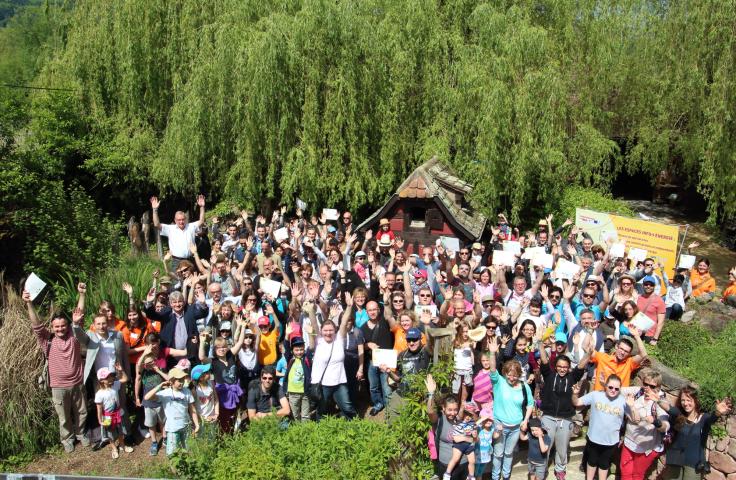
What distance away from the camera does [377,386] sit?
22.6 feet

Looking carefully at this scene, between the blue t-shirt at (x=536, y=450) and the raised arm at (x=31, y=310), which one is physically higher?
the raised arm at (x=31, y=310)

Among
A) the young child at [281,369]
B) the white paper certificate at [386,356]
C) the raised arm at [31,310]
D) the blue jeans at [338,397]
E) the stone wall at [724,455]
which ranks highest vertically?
the raised arm at [31,310]

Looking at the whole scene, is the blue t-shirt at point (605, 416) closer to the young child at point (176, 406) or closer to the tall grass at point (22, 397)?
the young child at point (176, 406)

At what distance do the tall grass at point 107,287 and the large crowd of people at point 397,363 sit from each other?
174 millimetres

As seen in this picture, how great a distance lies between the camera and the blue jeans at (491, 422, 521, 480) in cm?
559

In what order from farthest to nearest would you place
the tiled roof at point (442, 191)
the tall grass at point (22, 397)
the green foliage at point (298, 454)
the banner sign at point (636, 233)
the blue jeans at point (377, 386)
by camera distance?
the tiled roof at point (442, 191) < the banner sign at point (636, 233) < the blue jeans at point (377, 386) < the tall grass at point (22, 397) < the green foliage at point (298, 454)

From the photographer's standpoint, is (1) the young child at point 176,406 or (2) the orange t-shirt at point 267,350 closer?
(1) the young child at point 176,406

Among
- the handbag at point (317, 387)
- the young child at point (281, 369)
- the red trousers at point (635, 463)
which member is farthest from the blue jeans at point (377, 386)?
the red trousers at point (635, 463)

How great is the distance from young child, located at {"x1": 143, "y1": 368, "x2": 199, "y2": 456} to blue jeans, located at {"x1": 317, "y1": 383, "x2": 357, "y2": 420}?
1.32 meters

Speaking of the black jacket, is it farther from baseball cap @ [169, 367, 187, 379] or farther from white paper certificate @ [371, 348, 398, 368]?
baseball cap @ [169, 367, 187, 379]

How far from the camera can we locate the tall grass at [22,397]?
6.63m

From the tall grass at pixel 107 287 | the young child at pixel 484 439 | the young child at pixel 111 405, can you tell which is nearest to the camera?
the young child at pixel 484 439

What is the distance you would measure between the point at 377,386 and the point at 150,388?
253 centimetres

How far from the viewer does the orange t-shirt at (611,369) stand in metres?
5.81
